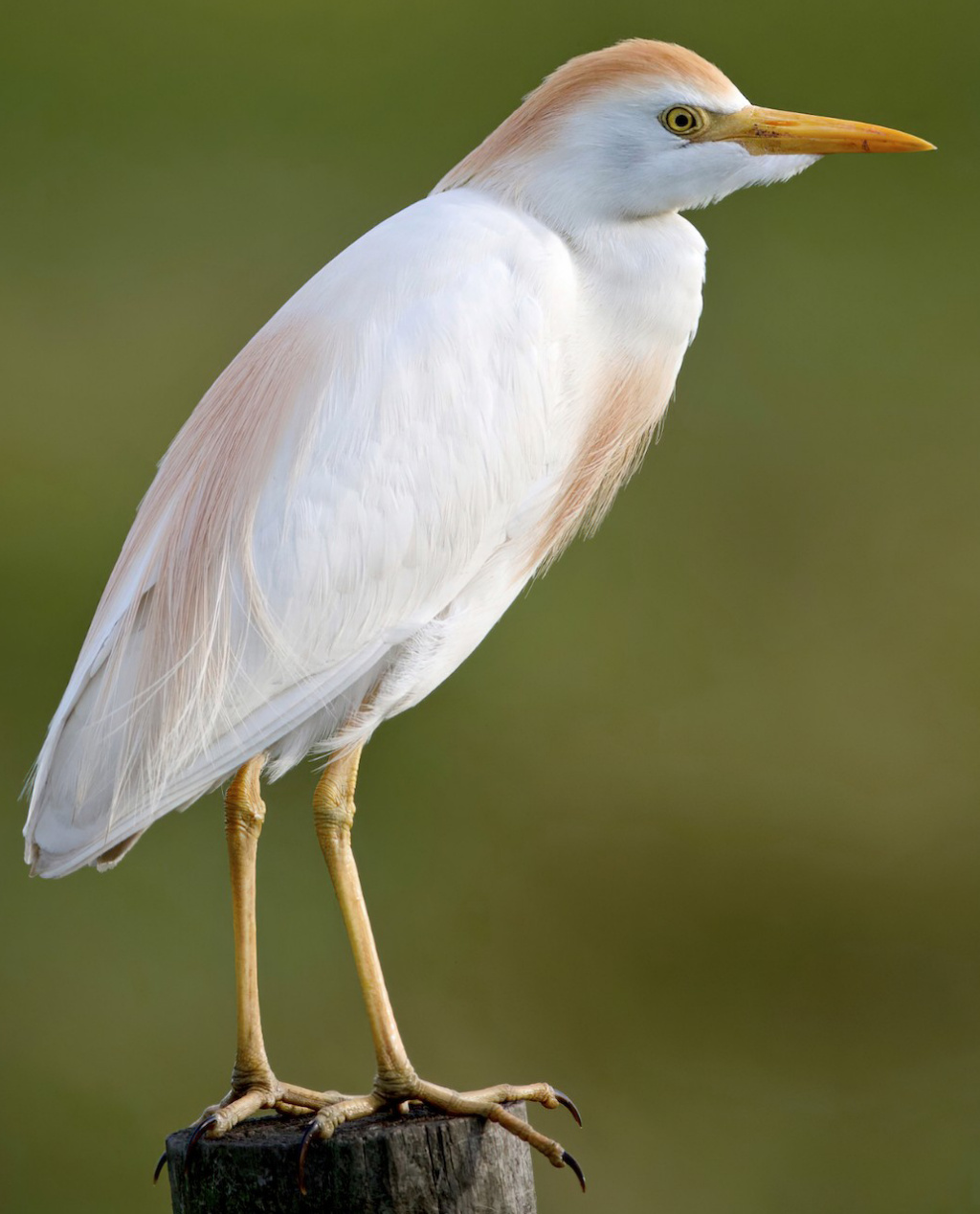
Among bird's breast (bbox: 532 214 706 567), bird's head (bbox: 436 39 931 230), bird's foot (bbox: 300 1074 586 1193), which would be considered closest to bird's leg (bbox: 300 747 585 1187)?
bird's foot (bbox: 300 1074 586 1193)

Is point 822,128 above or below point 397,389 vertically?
above

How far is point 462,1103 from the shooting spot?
1.10m

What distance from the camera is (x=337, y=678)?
1.19 m

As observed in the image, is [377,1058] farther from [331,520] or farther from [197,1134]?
[331,520]

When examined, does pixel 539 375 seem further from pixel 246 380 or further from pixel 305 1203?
pixel 305 1203

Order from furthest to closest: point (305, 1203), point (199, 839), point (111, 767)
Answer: point (199, 839), point (111, 767), point (305, 1203)

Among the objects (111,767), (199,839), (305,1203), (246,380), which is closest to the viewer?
(305,1203)

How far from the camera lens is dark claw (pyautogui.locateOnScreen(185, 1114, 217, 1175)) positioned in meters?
1.05

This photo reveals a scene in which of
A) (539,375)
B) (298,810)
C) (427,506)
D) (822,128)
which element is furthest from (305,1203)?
(298,810)

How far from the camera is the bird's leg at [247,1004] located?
1.14 meters

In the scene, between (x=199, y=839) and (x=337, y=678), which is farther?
(x=199, y=839)

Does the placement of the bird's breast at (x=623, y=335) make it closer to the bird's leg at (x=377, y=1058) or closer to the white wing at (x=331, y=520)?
the white wing at (x=331, y=520)

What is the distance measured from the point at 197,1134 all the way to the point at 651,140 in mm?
815

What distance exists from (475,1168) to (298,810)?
9.91 feet
